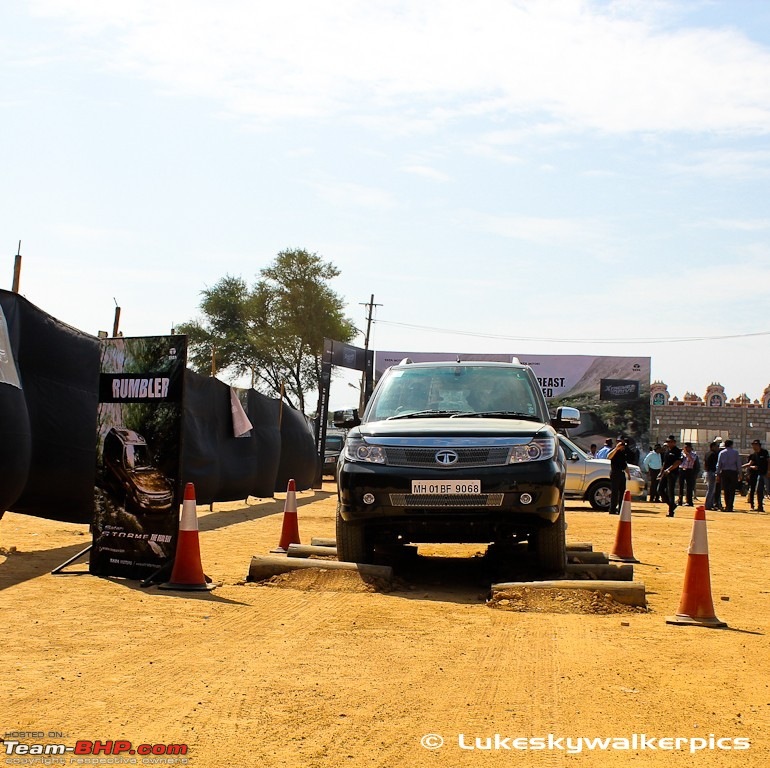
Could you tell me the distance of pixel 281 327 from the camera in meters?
70.6

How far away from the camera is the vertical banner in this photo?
371 inches

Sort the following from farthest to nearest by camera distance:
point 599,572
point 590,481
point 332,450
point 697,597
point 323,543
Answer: point 332,450, point 590,481, point 323,543, point 599,572, point 697,597

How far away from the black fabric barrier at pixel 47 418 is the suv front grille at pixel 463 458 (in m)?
3.01

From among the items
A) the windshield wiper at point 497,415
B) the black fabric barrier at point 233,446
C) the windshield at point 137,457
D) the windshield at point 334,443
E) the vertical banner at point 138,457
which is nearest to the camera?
the vertical banner at point 138,457

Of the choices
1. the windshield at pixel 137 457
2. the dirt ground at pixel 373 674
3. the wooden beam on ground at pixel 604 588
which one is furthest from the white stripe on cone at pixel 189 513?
the wooden beam on ground at pixel 604 588

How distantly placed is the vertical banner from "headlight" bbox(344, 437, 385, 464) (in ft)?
4.59

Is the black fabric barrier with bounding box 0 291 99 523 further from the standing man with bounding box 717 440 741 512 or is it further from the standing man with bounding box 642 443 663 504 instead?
the standing man with bounding box 642 443 663 504

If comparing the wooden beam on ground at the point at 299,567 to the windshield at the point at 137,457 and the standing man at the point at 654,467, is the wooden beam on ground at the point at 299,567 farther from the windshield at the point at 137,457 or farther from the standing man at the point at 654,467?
the standing man at the point at 654,467

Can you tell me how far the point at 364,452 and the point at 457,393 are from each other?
147 centimetres

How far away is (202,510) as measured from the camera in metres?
19.1

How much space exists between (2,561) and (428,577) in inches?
151

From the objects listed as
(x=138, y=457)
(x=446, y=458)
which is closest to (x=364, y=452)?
(x=446, y=458)

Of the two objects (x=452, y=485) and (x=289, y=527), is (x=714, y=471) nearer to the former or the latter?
(x=289, y=527)

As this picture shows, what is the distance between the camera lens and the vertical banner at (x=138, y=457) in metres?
9.41
